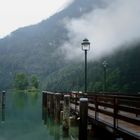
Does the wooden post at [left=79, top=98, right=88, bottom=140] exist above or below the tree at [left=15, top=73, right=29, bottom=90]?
below

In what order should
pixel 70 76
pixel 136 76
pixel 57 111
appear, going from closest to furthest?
pixel 57 111 → pixel 136 76 → pixel 70 76

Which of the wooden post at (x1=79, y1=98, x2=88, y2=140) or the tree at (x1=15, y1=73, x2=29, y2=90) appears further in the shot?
the tree at (x1=15, y1=73, x2=29, y2=90)

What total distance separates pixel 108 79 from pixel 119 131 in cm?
10504

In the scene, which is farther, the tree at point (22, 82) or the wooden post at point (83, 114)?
the tree at point (22, 82)

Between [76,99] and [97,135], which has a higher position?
[76,99]

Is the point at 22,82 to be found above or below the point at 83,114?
above

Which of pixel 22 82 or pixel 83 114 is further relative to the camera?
pixel 22 82

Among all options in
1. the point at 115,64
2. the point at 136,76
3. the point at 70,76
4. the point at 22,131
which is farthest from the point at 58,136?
the point at 70,76

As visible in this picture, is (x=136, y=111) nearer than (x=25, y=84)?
Yes

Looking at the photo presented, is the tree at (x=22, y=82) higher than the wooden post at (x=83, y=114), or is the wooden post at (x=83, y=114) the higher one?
the tree at (x=22, y=82)

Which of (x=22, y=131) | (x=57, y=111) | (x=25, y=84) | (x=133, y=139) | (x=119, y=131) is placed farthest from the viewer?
(x=25, y=84)

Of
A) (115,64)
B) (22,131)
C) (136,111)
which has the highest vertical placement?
(115,64)

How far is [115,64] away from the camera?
453ft

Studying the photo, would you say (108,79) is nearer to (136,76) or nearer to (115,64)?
(136,76)
